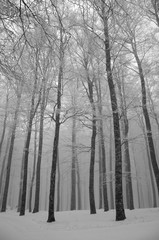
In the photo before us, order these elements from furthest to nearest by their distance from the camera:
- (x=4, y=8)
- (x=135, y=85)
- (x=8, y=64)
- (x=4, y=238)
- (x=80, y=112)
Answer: (x=135, y=85)
(x=80, y=112)
(x=4, y=238)
(x=8, y=64)
(x=4, y=8)

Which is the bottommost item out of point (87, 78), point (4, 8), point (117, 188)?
point (117, 188)

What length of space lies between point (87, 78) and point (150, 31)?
4729mm

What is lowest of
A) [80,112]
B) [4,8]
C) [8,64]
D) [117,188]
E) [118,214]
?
[118,214]

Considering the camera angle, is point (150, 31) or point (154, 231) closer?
point (154, 231)

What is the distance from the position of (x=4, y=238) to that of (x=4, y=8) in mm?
4768

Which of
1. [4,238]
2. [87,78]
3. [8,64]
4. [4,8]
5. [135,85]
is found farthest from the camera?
[135,85]

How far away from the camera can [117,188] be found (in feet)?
20.4

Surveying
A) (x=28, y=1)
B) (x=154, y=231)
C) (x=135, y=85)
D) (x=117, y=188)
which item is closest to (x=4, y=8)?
(x=28, y=1)

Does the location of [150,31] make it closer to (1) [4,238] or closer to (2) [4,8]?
(2) [4,8]

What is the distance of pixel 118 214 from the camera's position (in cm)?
605

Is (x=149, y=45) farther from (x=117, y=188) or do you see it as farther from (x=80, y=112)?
(x=117, y=188)

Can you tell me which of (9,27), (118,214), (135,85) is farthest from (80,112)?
(135,85)

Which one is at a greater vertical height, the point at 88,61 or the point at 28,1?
the point at 88,61

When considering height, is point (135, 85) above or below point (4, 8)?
above
